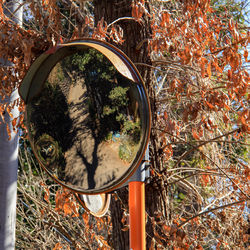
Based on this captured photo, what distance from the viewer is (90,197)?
2.34 meters

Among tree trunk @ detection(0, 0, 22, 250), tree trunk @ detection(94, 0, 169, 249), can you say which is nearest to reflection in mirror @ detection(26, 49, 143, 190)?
tree trunk @ detection(94, 0, 169, 249)

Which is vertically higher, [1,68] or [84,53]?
[1,68]

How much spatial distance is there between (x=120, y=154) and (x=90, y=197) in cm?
50

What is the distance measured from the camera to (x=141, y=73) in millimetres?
3932

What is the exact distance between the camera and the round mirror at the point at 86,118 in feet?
6.34

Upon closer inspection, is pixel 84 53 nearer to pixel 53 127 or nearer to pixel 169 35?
pixel 53 127

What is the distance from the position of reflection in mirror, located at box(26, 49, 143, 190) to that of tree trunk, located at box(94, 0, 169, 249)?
176 cm

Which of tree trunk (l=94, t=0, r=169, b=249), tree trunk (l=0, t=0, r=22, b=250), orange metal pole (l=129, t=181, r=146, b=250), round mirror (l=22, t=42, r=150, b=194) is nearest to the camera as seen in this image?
orange metal pole (l=129, t=181, r=146, b=250)

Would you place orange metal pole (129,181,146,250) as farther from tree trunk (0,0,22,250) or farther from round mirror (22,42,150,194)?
tree trunk (0,0,22,250)

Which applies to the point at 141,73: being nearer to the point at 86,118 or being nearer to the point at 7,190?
the point at 7,190

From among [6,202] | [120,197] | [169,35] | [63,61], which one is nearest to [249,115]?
[169,35]

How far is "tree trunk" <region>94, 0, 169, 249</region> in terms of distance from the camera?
3.78 meters

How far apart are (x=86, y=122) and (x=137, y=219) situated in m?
0.56

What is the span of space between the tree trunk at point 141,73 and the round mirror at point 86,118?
1.76 meters
